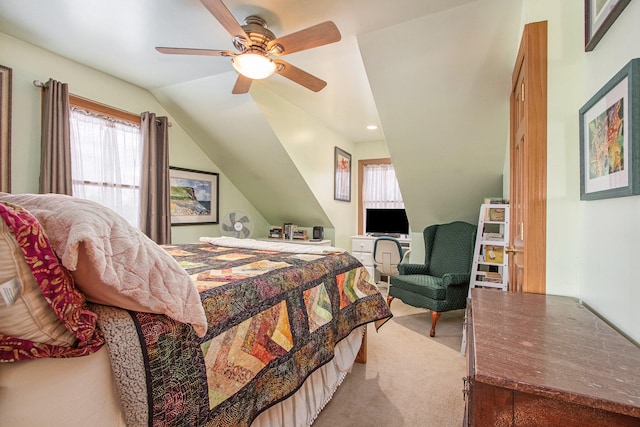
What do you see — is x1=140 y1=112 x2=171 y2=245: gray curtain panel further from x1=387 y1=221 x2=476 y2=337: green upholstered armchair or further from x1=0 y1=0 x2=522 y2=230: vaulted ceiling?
x1=387 y1=221 x2=476 y2=337: green upholstered armchair

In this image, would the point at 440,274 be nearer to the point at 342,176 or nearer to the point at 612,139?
the point at 342,176

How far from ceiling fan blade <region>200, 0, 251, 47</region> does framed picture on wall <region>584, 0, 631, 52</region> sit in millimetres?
1541

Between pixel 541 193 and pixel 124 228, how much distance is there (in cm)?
160

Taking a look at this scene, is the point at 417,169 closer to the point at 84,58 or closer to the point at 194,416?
the point at 194,416

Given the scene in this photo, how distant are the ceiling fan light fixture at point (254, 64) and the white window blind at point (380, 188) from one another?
3.28m

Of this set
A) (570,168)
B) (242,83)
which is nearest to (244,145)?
(242,83)

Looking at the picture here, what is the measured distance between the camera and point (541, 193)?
1.31 m

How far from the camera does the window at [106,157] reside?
2.70m

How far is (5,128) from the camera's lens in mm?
2221

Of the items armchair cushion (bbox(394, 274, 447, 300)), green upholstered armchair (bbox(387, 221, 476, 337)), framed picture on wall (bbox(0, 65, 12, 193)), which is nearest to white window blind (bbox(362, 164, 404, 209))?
green upholstered armchair (bbox(387, 221, 476, 337))

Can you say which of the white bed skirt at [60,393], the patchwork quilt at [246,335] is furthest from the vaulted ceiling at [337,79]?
the white bed skirt at [60,393]

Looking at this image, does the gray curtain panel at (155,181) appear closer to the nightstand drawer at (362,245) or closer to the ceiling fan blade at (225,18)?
the ceiling fan blade at (225,18)

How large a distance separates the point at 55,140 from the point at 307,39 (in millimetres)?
2263

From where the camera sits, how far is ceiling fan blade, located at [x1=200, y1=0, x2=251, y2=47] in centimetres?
148
